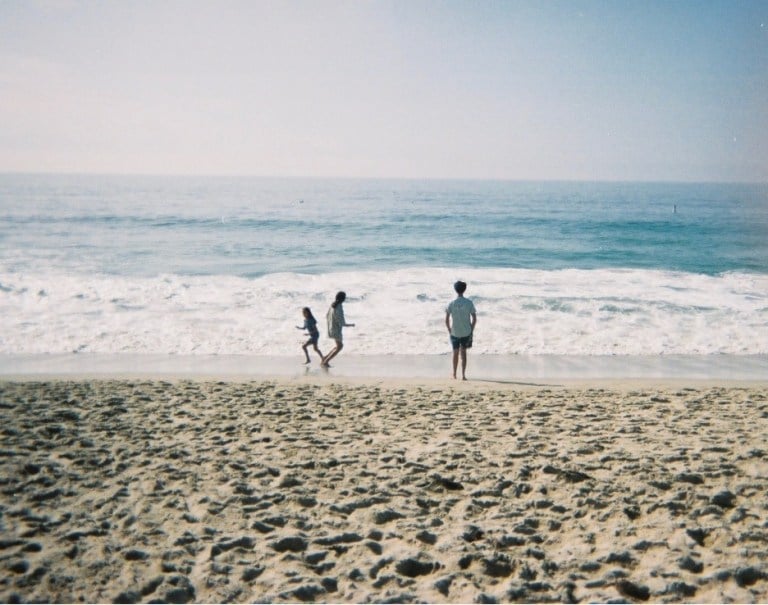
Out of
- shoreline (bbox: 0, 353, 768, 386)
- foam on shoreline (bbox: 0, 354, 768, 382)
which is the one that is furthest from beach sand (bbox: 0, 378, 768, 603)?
foam on shoreline (bbox: 0, 354, 768, 382)

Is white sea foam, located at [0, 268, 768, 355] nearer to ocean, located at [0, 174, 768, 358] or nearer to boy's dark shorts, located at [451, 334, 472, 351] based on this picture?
ocean, located at [0, 174, 768, 358]

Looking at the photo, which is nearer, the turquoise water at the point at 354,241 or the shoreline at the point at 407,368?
the shoreline at the point at 407,368

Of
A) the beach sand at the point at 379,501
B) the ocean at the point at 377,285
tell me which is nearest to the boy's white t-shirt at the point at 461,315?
the beach sand at the point at 379,501

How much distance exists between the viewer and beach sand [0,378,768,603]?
3654 millimetres

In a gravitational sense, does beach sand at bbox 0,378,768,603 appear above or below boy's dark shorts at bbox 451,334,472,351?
below

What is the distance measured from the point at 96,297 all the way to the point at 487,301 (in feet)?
41.8

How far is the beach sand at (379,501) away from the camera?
144 inches

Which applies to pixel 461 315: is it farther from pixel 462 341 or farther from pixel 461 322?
pixel 462 341

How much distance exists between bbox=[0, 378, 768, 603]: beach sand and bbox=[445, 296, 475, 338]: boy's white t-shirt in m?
2.26

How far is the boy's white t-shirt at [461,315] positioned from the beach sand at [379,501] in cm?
226

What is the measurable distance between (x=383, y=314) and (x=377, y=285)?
5.31 meters

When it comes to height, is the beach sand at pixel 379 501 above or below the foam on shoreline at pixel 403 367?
above

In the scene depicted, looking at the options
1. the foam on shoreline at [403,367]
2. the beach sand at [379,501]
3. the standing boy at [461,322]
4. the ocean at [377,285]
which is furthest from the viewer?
the ocean at [377,285]

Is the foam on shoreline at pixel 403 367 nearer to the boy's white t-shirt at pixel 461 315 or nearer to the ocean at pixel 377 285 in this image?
the ocean at pixel 377 285
